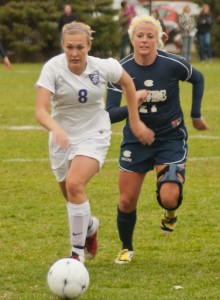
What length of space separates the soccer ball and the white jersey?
4.19 ft

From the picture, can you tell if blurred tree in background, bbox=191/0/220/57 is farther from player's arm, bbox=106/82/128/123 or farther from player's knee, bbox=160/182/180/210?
player's knee, bbox=160/182/180/210

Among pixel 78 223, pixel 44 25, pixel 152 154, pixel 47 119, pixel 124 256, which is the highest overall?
pixel 47 119

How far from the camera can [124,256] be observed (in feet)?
24.8

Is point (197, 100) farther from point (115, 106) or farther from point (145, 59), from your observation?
point (115, 106)

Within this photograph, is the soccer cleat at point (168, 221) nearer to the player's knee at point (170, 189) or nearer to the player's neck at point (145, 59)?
the player's knee at point (170, 189)

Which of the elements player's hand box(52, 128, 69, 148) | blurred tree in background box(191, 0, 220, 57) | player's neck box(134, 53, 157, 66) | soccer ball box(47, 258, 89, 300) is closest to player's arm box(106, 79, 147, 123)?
Result: player's neck box(134, 53, 157, 66)

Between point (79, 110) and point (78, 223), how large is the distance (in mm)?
848

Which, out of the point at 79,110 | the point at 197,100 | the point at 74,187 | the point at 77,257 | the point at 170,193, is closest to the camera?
the point at 74,187

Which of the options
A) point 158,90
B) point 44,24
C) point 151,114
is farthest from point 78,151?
point 44,24

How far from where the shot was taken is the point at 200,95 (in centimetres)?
787

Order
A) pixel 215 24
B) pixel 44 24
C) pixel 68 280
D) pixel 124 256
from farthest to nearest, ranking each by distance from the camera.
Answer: pixel 215 24 → pixel 44 24 → pixel 124 256 → pixel 68 280

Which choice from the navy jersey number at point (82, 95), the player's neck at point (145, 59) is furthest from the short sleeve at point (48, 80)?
the player's neck at point (145, 59)

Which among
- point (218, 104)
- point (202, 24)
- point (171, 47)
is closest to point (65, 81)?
point (218, 104)

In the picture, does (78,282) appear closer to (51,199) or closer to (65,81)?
(65,81)
